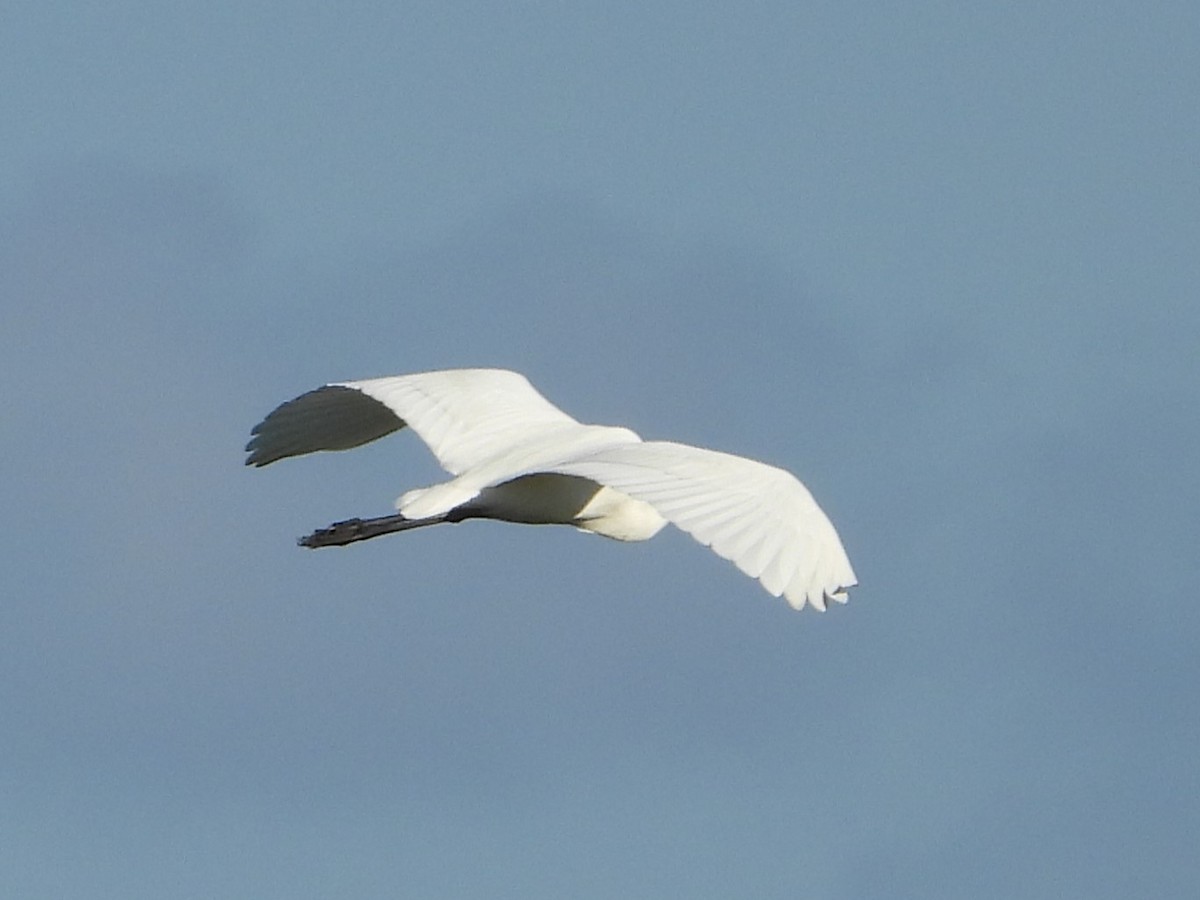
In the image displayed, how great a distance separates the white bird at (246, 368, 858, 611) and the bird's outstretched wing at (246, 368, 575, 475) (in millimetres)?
12

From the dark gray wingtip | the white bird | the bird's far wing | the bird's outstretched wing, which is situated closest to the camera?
the bird's far wing

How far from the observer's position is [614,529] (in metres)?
24.2

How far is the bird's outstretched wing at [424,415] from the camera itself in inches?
958

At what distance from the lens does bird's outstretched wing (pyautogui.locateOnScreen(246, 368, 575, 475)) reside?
24328mm

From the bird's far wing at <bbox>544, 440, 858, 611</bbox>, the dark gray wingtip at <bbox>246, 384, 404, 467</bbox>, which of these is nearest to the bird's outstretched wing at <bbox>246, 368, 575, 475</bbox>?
the dark gray wingtip at <bbox>246, 384, 404, 467</bbox>

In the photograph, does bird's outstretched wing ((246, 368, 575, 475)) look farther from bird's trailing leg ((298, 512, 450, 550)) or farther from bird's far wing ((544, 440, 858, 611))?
bird's far wing ((544, 440, 858, 611))

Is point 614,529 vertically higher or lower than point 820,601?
higher

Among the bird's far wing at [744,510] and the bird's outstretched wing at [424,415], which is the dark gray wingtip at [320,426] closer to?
the bird's outstretched wing at [424,415]

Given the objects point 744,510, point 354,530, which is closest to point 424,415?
point 354,530

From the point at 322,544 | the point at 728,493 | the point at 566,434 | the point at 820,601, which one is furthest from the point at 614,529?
the point at 820,601

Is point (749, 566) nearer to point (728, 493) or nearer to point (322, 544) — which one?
point (728, 493)

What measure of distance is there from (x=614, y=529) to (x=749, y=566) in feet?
18.2

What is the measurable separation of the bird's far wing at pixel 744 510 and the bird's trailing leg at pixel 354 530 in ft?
11.3

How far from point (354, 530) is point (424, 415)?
1075 mm
